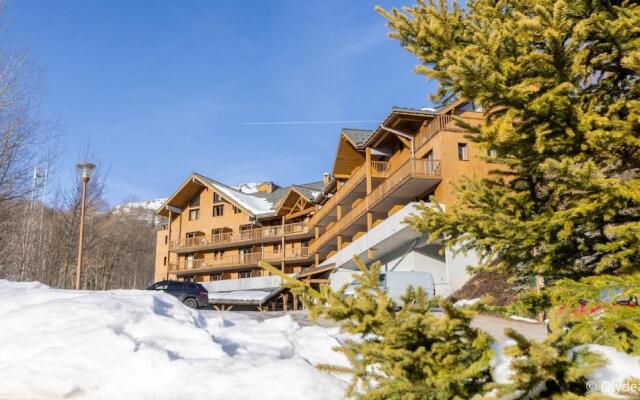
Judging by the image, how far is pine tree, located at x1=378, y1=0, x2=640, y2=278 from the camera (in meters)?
4.48

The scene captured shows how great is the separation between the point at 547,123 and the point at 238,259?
47.8 metres

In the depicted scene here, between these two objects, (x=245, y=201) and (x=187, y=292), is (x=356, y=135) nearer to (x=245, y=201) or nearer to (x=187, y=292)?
(x=187, y=292)

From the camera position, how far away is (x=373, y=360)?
3.35 m

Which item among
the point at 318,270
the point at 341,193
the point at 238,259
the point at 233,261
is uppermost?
the point at 341,193

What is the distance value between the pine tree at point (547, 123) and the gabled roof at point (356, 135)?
30604 mm

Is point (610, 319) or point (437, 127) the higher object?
point (437, 127)

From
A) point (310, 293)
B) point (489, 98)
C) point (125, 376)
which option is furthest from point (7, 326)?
point (489, 98)

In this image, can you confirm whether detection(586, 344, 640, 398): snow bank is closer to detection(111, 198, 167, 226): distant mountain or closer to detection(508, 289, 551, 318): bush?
detection(508, 289, 551, 318): bush

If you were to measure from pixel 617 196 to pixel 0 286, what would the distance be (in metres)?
10.5

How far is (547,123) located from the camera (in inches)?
186

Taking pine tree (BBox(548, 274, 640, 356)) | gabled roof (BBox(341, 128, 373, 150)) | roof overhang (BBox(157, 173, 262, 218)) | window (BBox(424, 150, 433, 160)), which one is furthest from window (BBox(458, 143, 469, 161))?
roof overhang (BBox(157, 173, 262, 218))

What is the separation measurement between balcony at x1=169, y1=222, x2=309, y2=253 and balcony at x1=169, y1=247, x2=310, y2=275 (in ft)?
4.47

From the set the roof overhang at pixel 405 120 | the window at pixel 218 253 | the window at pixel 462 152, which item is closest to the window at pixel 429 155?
the window at pixel 462 152

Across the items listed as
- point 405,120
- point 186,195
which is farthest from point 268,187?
point 405,120
